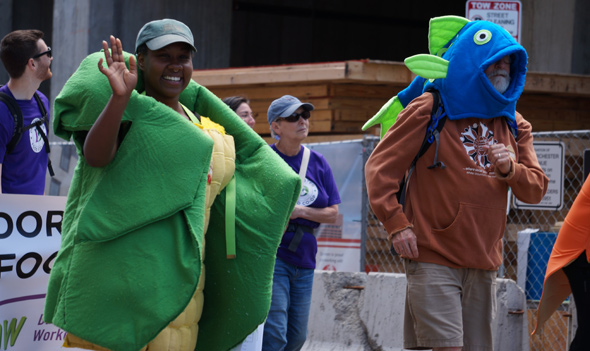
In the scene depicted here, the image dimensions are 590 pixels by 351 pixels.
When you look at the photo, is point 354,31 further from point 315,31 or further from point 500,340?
point 500,340

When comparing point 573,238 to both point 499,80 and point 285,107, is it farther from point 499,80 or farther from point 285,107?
point 285,107

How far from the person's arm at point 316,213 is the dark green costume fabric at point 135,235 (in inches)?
102

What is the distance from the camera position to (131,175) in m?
3.43

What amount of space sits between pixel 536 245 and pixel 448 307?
3892 mm

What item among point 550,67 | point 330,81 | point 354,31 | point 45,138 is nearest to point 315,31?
point 354,31

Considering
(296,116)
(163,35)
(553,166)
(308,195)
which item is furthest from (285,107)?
(553,166)

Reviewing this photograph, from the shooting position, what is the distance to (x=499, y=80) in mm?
5141

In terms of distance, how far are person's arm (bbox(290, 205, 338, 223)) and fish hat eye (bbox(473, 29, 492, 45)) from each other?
181 centimetres

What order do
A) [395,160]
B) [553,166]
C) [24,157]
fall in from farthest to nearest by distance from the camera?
[553,166], [24,157], [395,160]

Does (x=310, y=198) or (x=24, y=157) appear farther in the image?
(x=310, y=198)

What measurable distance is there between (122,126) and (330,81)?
9.37m

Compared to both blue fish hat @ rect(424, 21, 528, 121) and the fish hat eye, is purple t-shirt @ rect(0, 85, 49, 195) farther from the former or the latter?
the fish hat eye

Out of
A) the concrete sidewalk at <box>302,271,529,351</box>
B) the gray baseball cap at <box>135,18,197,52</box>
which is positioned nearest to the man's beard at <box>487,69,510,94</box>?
the gray baseball cap at <box>135,18,197,52</box>

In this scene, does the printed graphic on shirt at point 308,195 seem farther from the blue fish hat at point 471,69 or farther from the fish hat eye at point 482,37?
the fish hat eye at point 482,37
